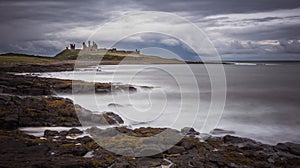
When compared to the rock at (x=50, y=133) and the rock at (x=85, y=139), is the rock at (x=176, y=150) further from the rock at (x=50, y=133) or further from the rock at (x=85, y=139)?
the rock at (x=50, y=133)

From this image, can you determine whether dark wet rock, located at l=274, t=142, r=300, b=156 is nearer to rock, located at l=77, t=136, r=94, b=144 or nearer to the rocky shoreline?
the rocky shoreline

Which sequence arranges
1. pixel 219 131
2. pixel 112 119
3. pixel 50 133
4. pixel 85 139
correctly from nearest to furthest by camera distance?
pixel 85 139
pixel 50 133
pixel 219 131
pixel 112 119

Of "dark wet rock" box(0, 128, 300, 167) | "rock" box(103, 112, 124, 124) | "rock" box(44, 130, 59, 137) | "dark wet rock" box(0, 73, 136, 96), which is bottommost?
"dark wet rock" box(0, 128, 300, 167)

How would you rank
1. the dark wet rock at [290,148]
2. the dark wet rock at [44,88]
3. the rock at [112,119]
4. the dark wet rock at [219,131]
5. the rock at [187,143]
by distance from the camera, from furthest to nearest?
the dark wet rock at [44,88] < the rock at [112,119] < the dark wet rock at [219,131] < the rock at [187,143] < the dark wet rock at [290,148]

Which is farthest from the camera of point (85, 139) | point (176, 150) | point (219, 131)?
point (219, 131)

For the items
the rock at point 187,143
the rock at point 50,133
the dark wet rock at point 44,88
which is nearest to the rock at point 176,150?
the rock at point 187,143

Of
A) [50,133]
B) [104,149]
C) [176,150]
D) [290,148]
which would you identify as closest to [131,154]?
[104,149]

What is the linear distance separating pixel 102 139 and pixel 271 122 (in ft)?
38.6

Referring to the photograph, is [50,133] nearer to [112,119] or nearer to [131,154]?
[112,119]

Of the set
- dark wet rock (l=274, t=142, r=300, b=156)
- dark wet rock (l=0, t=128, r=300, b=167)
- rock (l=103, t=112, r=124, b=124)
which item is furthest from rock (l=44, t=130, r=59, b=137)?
dark wet rock (l=274, t=142, r=300, b=156)

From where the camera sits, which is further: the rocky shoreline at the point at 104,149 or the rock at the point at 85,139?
the rock at the point at 85,139

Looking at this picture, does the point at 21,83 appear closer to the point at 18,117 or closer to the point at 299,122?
the point at 18,117

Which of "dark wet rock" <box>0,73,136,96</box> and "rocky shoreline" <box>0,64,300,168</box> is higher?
"dark wet rock" <box>0,73,136,96</box>

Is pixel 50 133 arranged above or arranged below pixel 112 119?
below
